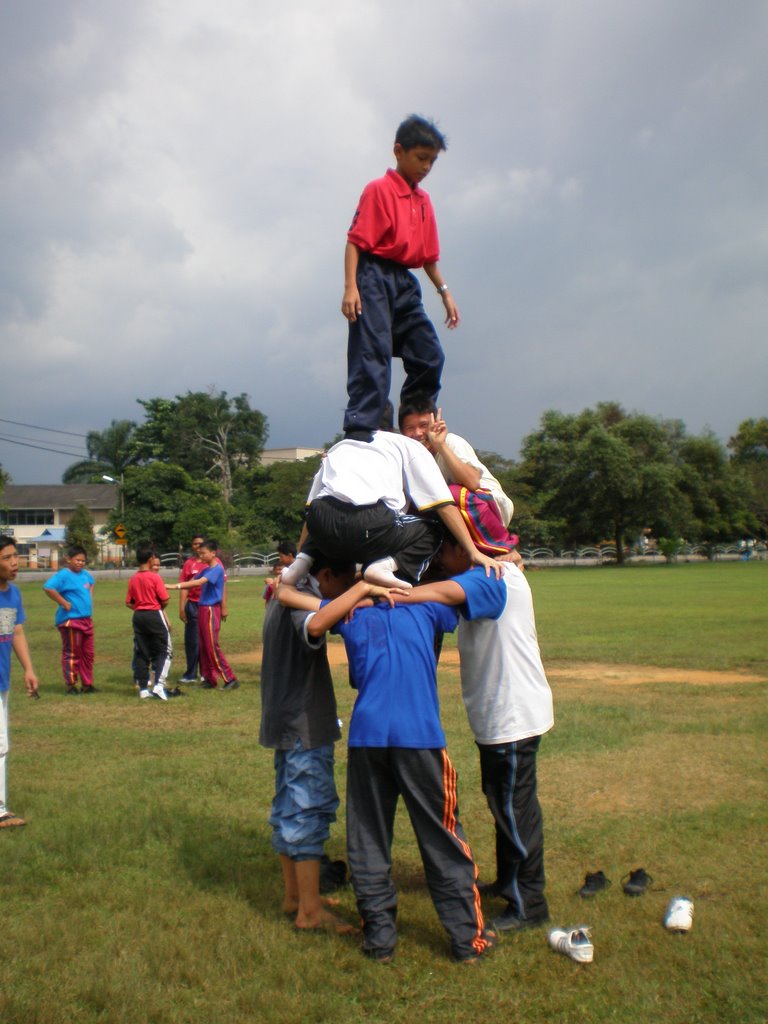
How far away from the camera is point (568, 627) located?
19375mm

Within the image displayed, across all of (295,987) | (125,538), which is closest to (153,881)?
(295,987)

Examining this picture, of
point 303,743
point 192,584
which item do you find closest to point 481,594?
point 303,743

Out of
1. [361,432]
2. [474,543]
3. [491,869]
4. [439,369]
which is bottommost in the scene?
[491,869]

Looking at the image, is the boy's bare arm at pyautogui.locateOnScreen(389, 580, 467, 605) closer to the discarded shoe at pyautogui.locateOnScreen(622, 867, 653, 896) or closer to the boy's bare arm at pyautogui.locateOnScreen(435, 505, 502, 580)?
the boy's bare arm at pyautogui.locateOnScreen(435, 505, 502, 580)

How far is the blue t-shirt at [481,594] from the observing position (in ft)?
13.8

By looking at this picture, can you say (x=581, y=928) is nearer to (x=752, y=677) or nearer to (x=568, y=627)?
(x=752, y=677)

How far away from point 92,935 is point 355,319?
3352 millimetres

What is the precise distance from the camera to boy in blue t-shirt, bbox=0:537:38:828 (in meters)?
6.21

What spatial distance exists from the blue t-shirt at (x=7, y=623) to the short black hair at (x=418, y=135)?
166 inches

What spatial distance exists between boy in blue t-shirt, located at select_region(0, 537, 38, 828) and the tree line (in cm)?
4716

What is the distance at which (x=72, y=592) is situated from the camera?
42.7 feet

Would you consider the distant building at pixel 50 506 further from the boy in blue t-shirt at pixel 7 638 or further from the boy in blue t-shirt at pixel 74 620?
the boy in blue t-shirt at pixel 7 638

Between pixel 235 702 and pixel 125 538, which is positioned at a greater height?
pixel 125 538

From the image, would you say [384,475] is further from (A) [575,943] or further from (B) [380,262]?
(A) [575,943]
